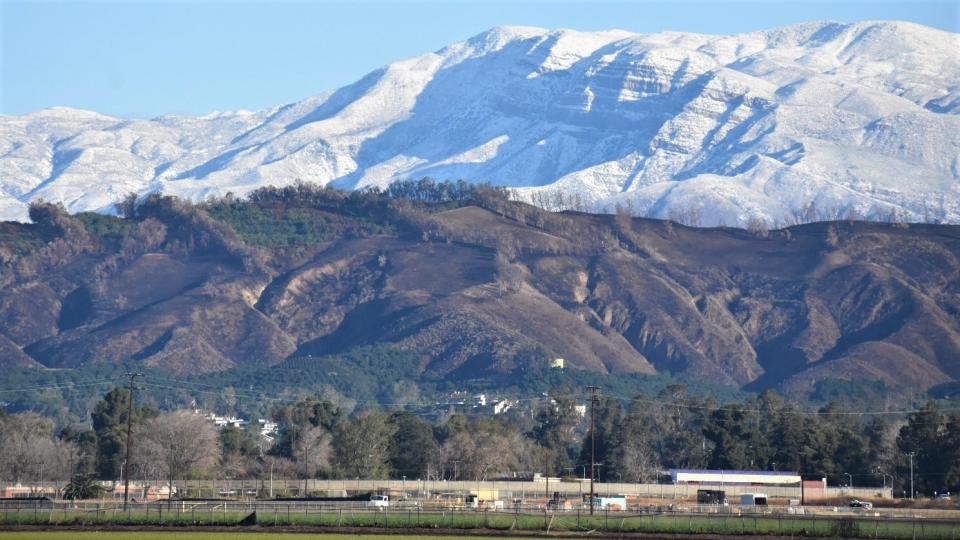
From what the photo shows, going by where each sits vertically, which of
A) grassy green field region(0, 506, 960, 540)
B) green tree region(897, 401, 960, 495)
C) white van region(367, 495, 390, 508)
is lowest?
grassy green field region(0, 506, 960, 540)

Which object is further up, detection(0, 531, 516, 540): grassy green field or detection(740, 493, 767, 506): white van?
detection(740, 493, 767, 506): white van

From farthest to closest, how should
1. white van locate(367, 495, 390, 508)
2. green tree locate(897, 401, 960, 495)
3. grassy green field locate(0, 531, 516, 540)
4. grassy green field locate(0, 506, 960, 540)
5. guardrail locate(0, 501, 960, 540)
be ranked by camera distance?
green tree locate(897, 401, 960, 495) < white van locate(367, 495, 390, 508) < guardrail locate(0, 501, 960, 540) < grassy green field locate(0, 506, 960, 540) < grassy green field locate(0, 531, 516, 540)

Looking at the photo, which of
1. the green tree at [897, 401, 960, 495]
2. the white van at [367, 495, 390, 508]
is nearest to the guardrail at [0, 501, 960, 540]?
the white van at [367, 495, 390, 508]

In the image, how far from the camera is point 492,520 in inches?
4373

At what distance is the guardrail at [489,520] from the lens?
10656 centimetres

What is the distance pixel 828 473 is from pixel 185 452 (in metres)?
68.0

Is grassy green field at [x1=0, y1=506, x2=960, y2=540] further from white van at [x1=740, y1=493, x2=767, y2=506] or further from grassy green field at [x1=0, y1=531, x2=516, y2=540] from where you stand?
white van at [x1=740, y1=493, x2=767, y2=506]

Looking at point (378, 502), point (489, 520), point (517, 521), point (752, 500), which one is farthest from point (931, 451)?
point (489, 520)

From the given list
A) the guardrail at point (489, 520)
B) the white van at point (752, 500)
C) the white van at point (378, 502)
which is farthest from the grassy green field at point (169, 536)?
the white van at point (752, 500)

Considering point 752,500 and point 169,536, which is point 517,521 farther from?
point 752,500

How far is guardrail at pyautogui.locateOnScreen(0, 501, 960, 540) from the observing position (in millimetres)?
106562

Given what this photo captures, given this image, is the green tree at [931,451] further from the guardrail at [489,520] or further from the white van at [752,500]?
the guardrail at [489,520]

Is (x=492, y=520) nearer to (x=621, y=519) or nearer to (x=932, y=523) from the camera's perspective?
(x=621, y=519)

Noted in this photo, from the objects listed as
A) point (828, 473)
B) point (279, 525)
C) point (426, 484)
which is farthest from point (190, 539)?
point (828, 473)
